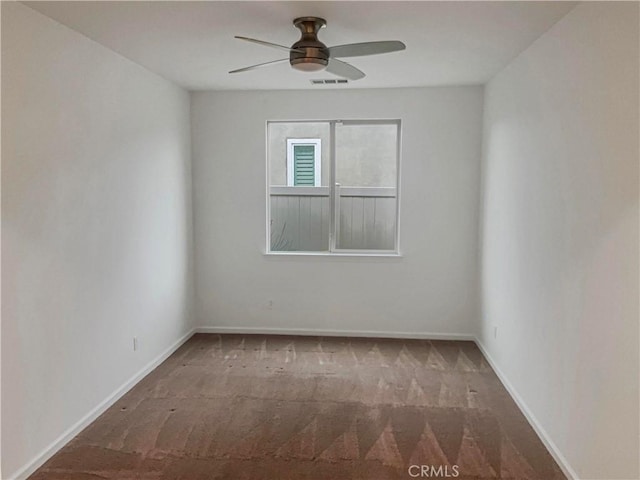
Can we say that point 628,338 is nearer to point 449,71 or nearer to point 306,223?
point 449,71

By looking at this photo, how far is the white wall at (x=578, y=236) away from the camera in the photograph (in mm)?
2029

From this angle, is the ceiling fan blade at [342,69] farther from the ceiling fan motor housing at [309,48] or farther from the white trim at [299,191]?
the white trim at [299,191]

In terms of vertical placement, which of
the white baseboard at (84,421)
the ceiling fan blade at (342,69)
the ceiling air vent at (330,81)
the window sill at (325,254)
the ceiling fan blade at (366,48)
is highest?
the ceiling air vent at (330,81)

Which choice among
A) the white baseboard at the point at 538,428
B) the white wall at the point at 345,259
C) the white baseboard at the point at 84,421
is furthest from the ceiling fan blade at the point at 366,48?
the white baseboard at the point at 84,421

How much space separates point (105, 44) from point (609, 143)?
3.05 metres

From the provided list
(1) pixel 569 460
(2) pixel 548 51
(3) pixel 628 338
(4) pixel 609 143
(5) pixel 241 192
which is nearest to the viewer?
(3) pixel 628 338

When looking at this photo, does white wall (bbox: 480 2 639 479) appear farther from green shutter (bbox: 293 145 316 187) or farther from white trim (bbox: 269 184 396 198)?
green shutter (bbox: 293 145 316 187)

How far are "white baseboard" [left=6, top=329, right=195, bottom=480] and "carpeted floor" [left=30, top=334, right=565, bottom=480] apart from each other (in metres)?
0.04

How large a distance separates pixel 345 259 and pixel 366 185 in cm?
82

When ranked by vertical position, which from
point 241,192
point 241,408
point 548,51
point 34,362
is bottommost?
point 241,408

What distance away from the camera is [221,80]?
4344mm

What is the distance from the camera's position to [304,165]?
510 centimetres

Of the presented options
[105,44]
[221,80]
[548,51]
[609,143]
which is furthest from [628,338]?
[221,80]

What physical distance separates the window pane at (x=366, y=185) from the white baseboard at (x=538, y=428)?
1.72 meters
